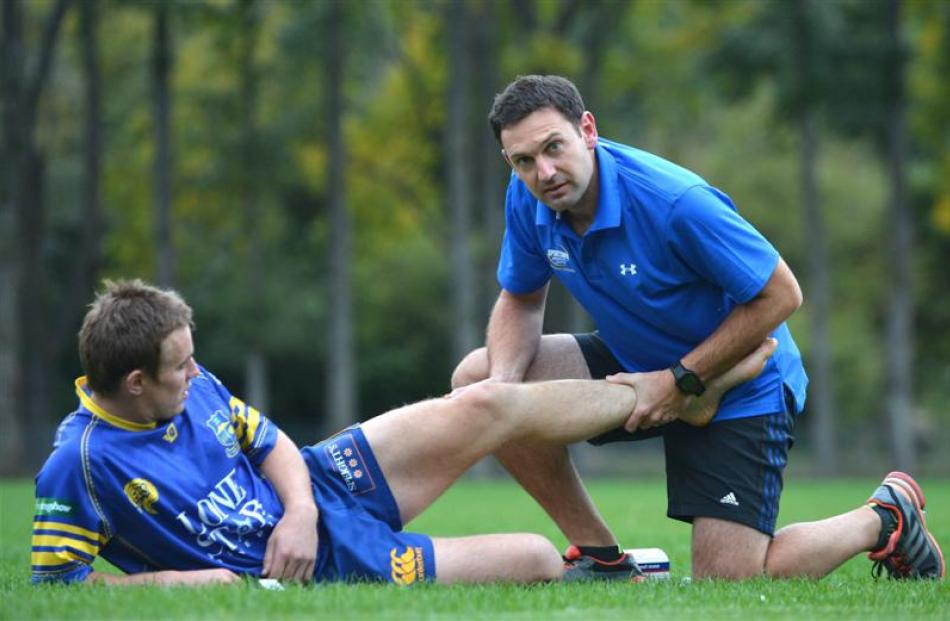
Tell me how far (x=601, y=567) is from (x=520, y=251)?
1.58m

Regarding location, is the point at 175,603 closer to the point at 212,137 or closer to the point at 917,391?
the point at 212,137

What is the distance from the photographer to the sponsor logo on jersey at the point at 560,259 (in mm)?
6868

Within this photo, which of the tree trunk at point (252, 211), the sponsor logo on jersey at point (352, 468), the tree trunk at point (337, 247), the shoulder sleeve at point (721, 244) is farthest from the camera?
the tree trunk at point (252, 211)

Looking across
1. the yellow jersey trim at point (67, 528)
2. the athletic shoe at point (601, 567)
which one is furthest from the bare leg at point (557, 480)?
the yellow jersey trim at point (67, 528)

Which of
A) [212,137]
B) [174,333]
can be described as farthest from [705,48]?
[174,333]

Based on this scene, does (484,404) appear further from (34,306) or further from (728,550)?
(34,306)

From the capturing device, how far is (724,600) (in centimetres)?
561

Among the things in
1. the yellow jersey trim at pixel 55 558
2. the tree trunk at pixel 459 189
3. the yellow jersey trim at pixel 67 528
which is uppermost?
the tree trunk at pixel 459 189

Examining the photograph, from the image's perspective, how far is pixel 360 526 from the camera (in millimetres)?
5914

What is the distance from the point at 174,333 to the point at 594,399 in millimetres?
1849

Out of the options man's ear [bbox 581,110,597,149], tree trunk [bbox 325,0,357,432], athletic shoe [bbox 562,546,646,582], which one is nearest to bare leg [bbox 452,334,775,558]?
athletic shoe [bbox 562,546,646,582]

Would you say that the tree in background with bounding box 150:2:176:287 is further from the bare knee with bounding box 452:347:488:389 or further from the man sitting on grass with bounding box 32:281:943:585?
the man sitting on grass with bounding box 32:281:943:585

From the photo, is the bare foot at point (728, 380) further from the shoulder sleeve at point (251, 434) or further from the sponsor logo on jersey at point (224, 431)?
the sponsor logo on jersey at point (224, 431)

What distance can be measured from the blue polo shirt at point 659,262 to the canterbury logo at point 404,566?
163 cm
